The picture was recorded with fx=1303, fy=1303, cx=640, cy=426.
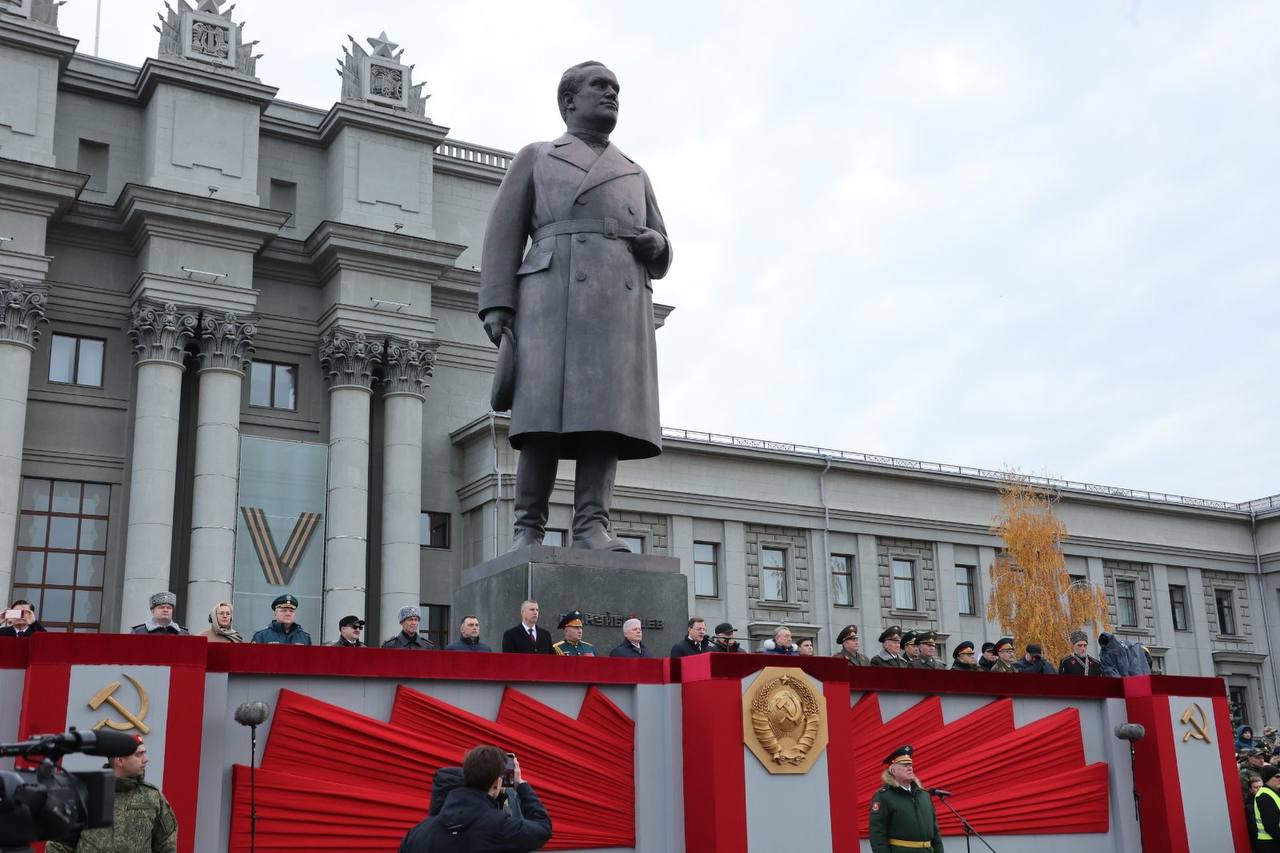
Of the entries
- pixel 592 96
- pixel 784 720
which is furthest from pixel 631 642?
pixel 592 96

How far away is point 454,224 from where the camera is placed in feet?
148

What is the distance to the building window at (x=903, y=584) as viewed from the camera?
48.5 metres

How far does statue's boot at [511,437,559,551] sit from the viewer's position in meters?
10.2

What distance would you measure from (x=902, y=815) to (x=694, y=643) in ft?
7.62

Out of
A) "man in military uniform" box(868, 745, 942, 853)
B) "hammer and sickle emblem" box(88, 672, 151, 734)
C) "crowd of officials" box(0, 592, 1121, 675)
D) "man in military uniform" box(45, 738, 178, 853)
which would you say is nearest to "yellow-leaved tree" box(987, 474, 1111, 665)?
"crowd of officials" box(0, 592, 1121, 675)

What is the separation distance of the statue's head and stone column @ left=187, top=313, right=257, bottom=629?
88.9ft

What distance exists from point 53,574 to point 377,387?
10.9 metres

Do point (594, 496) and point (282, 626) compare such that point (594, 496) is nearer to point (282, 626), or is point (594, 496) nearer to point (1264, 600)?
point (282, 626)

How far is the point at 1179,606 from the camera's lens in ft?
185

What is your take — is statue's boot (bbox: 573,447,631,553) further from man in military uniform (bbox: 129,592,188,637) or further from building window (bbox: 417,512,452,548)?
building window (bbox: 417,512,452,548)

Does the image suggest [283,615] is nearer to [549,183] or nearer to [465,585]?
[465,585]

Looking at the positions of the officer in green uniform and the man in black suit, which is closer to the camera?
the man in black suit

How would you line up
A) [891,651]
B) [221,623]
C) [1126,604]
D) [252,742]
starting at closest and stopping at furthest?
1. [252,742]
2. [221,623]
3. [891,651]
4. [1126,604]

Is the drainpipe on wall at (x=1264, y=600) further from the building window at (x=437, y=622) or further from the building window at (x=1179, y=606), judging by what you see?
the building window at (x=437, y=622)
